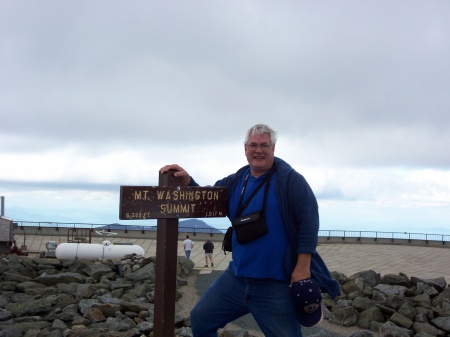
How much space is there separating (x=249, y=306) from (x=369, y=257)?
80.2ft

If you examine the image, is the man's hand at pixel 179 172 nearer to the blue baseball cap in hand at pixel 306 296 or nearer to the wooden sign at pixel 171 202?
the wooden sign at pixel 171 202

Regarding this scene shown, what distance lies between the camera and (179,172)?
4.58 metres

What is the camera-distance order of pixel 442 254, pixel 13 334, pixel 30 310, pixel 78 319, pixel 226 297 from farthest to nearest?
pixel 442 254 → pixel 30 310 → pixel 78 319 → pixel 13 334 → pixel 226 297

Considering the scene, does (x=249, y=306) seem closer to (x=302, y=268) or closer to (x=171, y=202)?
(x=302, y=268)

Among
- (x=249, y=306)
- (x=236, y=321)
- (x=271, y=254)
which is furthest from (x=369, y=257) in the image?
(x=271, y=254)

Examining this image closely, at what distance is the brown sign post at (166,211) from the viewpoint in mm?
4328

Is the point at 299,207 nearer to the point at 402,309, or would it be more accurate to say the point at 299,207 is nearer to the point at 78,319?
the point at 78,319

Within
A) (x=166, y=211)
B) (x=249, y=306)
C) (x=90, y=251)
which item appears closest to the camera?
(x=249, y=306)

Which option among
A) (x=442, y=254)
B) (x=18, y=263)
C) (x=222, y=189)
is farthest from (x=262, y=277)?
(x=442, y=254)

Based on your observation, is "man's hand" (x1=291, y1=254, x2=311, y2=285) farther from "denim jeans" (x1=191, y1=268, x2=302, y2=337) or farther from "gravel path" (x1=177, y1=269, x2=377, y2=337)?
"gravel path" (x1=177, y1=269, x2=377, y2=337)

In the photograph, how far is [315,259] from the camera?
13.2ft

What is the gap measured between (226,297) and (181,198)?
Answer: 0.94 metres

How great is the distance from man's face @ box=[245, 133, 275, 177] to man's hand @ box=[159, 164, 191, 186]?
0.72m

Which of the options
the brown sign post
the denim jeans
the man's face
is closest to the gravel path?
the brown sign post
